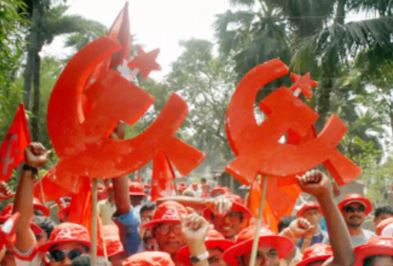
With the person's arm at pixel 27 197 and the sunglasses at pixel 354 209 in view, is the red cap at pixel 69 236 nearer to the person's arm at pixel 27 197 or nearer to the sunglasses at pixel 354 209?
the person's arm at pixel 27 197

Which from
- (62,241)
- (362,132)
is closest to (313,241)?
(62,241)

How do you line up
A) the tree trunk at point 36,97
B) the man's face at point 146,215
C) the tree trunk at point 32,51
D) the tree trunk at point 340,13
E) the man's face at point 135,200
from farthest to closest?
the tree trunk at point 36,97 < the tree trunk at point 32,51 < the tree trunk at point 340,13 < the man's face at point 135,200 < the man's face at point 146,215

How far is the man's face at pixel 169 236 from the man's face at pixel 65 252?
72cm

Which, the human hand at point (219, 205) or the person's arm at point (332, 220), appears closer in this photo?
the person's arm at point (332, 220)

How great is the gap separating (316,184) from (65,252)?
5.84 ft

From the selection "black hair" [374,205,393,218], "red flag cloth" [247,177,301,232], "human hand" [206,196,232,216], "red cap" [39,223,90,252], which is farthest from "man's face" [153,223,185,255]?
"black hair" [374,205,393,218]

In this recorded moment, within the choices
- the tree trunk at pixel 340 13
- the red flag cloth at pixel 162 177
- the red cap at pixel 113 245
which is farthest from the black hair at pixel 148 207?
the tree trunk at pixel 340 13

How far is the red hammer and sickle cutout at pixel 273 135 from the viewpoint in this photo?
11.8ft

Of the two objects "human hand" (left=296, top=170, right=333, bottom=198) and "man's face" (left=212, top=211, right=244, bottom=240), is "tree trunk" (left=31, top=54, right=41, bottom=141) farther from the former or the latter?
"human hand" (left=296, top=170, right=333, bottom=198)

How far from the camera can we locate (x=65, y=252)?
435 centimetres

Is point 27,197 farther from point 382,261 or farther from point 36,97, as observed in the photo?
point 36,97

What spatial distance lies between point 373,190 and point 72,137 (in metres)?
19.3

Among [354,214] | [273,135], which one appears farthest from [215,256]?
[354,214]

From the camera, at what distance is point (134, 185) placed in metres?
6.96
